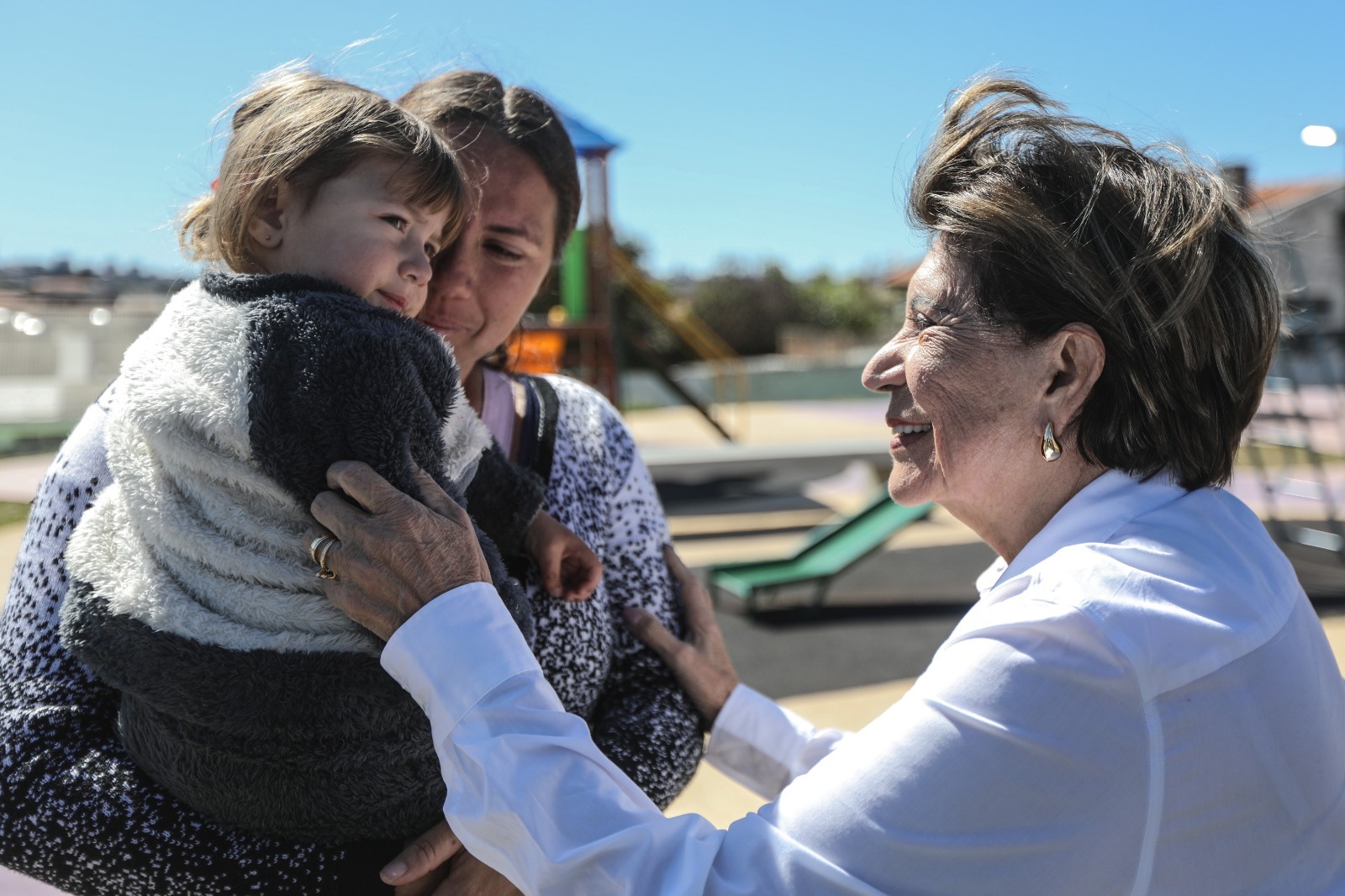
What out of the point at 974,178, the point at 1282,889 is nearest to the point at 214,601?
the point at 974,178

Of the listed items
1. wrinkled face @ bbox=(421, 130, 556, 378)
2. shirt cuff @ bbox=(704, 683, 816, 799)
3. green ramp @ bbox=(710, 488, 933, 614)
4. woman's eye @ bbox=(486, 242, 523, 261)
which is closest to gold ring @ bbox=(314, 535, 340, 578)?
wrinkled face @ bbox=(421, 130, 556, 378)

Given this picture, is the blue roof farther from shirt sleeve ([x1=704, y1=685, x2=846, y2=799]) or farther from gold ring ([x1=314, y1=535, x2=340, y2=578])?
gold ring ([x1=314, y1=535, x2=340, y2=578])

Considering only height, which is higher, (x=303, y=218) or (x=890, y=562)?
(x=303, y=218)

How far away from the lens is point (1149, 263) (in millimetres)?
1355

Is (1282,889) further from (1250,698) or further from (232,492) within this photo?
(232,492)

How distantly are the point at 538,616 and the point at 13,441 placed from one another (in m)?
14.8

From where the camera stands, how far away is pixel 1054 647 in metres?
1.12

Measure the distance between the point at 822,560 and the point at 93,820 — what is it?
6.17 m

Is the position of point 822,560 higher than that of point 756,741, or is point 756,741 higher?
point 756,741

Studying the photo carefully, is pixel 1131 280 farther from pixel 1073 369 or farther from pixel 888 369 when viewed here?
pixel 888 369

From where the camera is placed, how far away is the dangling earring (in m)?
1.42

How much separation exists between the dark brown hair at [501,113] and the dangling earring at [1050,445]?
3.31ft

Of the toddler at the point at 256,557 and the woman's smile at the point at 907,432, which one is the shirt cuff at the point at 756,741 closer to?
the woman's smile at the point at 907,432

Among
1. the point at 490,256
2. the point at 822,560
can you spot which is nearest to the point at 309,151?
the point at 490,256
